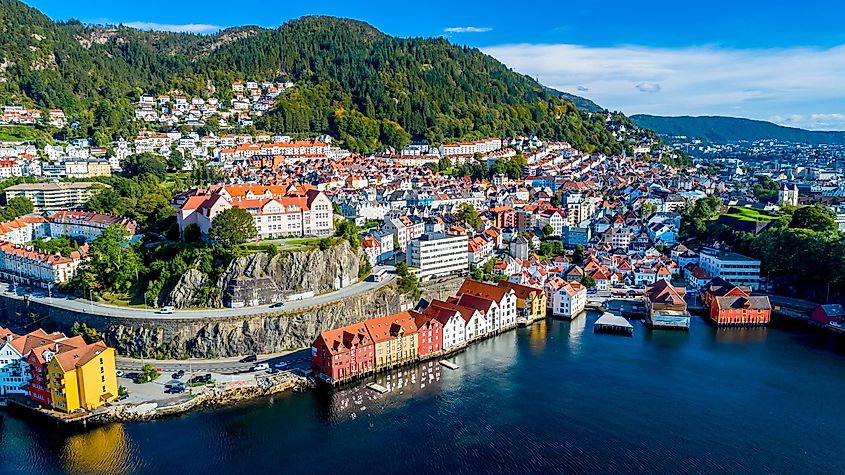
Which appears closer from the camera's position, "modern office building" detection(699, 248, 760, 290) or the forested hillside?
"modern office building" detection(699, 248, 760, 290)

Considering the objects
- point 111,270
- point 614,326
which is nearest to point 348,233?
point 111,270

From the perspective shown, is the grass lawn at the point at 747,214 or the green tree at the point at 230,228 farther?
the grass lawn at the point at 747,214

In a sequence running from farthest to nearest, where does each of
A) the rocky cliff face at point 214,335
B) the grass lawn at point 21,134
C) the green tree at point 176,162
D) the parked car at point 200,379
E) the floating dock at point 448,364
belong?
the grass lawn at point 21,134, the green tree at point 176,162, the rocky cliff face at point 214,335, the floating dock at point 448,364, the parked car at point 200,379

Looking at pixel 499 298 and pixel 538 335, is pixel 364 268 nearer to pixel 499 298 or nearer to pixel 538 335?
pixel 499 298

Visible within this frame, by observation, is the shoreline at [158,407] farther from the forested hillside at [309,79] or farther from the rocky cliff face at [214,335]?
the forested hillside at [309,79]

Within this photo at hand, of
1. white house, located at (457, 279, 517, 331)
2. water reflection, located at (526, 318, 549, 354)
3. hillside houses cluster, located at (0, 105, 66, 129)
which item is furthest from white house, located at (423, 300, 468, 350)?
hillside houses cluster, located at (0, 105, 66, 129)

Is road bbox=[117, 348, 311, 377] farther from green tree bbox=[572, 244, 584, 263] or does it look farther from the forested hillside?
the forested hillside

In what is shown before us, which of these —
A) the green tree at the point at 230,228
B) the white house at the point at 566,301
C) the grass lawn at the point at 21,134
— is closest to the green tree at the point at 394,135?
the grass lawn at the point at 21,134
